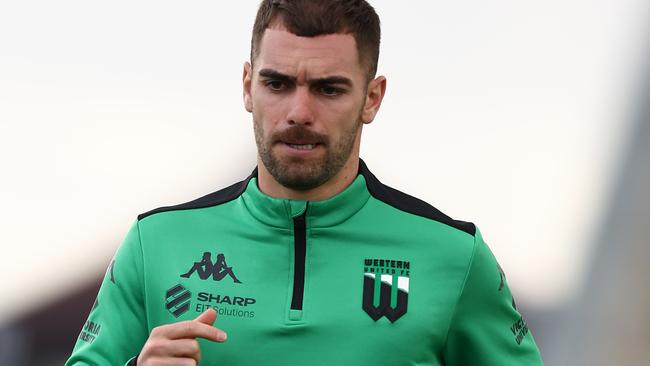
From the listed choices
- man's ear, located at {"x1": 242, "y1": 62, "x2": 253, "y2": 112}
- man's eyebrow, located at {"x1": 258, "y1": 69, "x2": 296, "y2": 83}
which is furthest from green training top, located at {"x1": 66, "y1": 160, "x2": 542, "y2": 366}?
man's eyebrow, located at {"x1": 258, "y1": 69, "x2": 296, "y2": 83}

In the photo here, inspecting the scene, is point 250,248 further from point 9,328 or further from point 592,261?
point 592,261

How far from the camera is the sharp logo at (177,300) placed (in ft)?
12.8

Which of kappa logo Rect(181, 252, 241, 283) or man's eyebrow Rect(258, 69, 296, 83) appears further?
kappa logo Rect(181, 252, 241, 283)

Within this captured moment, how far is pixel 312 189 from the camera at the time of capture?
3973mm

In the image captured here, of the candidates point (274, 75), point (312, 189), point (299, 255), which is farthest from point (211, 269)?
point (274, 75)

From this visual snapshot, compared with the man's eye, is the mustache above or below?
below

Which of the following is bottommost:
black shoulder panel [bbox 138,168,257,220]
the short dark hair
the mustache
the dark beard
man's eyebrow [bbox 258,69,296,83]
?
black shoulder panel [bbox 138,168,257,220]

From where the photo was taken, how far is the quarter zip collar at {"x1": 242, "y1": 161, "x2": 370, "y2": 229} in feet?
12.9

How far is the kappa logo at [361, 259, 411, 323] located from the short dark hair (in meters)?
0.59

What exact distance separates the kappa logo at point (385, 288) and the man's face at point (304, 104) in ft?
1.06

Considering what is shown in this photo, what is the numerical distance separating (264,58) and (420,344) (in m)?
0.98

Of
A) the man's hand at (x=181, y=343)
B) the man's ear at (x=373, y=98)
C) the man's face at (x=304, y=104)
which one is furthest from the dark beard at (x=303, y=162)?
the man's hand at (x=181, y=343)

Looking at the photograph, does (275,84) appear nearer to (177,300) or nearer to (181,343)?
(177,300)

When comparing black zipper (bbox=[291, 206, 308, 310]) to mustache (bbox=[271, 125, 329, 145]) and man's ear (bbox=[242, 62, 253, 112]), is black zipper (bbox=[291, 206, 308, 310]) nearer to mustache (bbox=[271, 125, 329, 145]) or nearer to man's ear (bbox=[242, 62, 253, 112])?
mustache (bbox=[271, 125, 329, 145])
